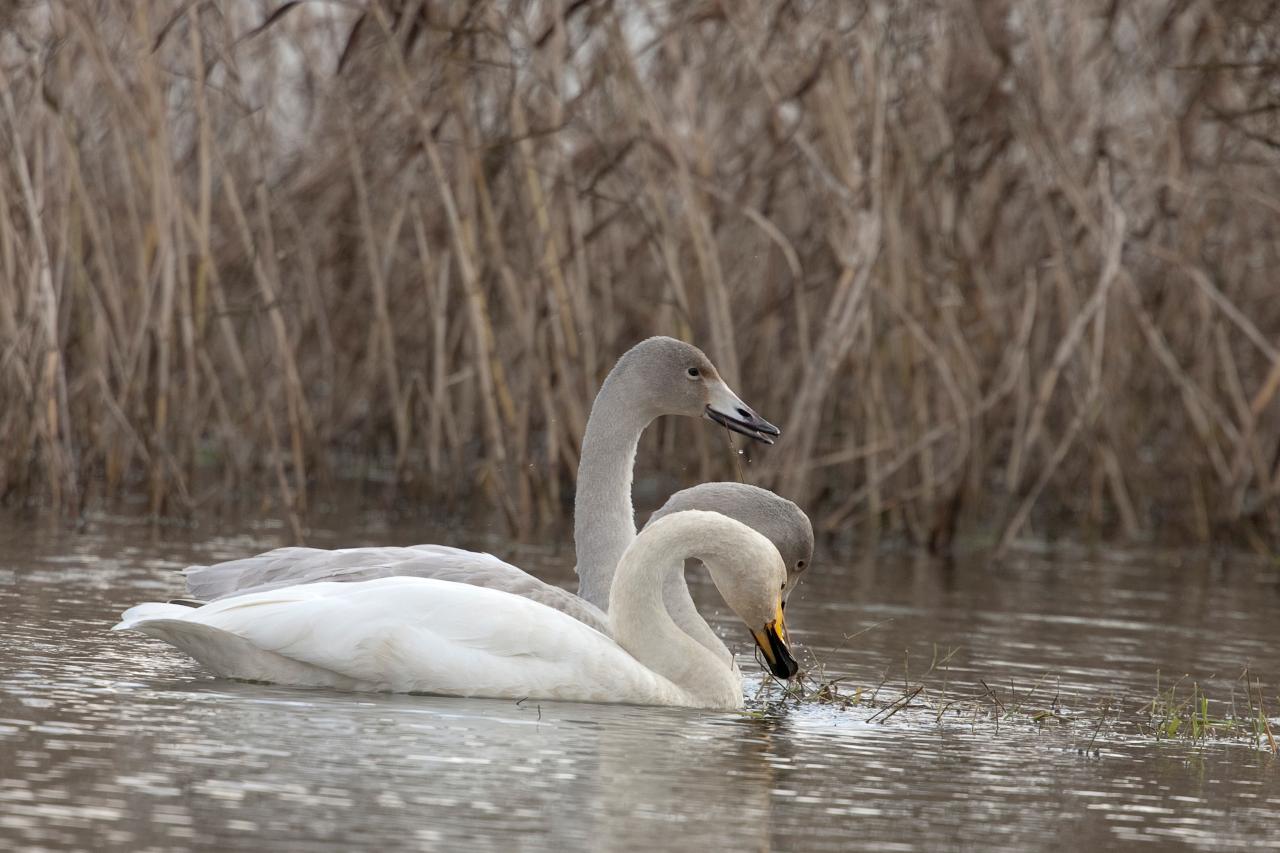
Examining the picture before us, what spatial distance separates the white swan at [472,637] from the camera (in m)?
6.08

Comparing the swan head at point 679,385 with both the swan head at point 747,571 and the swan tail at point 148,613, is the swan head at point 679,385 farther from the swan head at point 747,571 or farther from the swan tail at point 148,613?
the swan tail at point 148,613

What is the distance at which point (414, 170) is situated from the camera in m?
11.6

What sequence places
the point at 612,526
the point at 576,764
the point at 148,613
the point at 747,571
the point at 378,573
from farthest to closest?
the point at 612,526
the point at 378,573
the point at 747,571
the point at 148,613
the point at 576,764

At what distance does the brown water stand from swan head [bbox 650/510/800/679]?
200 millimetres

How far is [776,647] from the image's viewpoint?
6562 millimetres

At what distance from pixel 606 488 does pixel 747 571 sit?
117 centimetres

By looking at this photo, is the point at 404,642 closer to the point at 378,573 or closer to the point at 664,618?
the point at 378,573

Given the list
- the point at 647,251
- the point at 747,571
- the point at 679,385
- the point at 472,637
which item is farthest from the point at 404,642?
the point at 647,251

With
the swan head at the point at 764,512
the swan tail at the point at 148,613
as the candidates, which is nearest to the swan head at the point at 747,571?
the swan head at the point at 764,512

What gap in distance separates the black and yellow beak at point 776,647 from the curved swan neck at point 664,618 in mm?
135

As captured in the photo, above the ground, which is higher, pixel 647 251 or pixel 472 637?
pixel 647 251

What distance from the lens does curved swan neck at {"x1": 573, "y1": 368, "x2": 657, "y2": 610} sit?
24.6 feet

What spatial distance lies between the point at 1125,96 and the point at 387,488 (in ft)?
21.3

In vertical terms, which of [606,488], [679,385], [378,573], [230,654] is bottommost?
[230,654]
